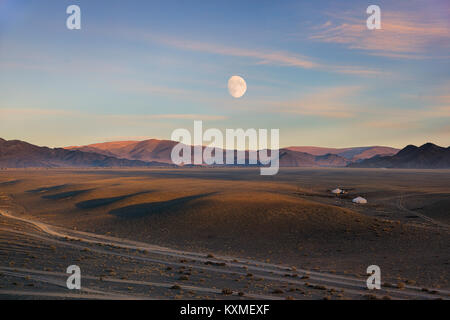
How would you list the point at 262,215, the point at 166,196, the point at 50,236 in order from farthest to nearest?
Answer: the point at 166,196
the point at 262,215
the point at 50,236

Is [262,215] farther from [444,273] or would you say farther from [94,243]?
[444,273]

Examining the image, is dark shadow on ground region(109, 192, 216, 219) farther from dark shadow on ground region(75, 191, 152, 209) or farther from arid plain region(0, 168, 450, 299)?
dark shadow on ground region(75, 191, 152, 209)

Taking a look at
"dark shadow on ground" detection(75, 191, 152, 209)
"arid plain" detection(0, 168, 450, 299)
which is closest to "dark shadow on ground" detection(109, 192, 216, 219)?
"arid plain" detection(0, 168, 450, 299)

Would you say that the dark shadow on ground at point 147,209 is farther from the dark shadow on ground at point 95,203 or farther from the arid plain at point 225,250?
the dark shadow on ground at point 95,203

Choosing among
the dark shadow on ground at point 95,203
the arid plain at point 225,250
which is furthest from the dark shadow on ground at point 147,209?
the dark shadow on ground at point 95,203

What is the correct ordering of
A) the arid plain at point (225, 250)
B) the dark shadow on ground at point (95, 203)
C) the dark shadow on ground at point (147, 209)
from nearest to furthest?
the arid plain at point (225, 250) < the dark shadow on ground at point (147, 209) < the dark shadow on ground at point (95, 203)

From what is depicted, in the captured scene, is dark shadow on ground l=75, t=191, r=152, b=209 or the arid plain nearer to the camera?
the arid plain

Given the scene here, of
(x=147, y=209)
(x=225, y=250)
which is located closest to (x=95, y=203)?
(x=147, y=209)
